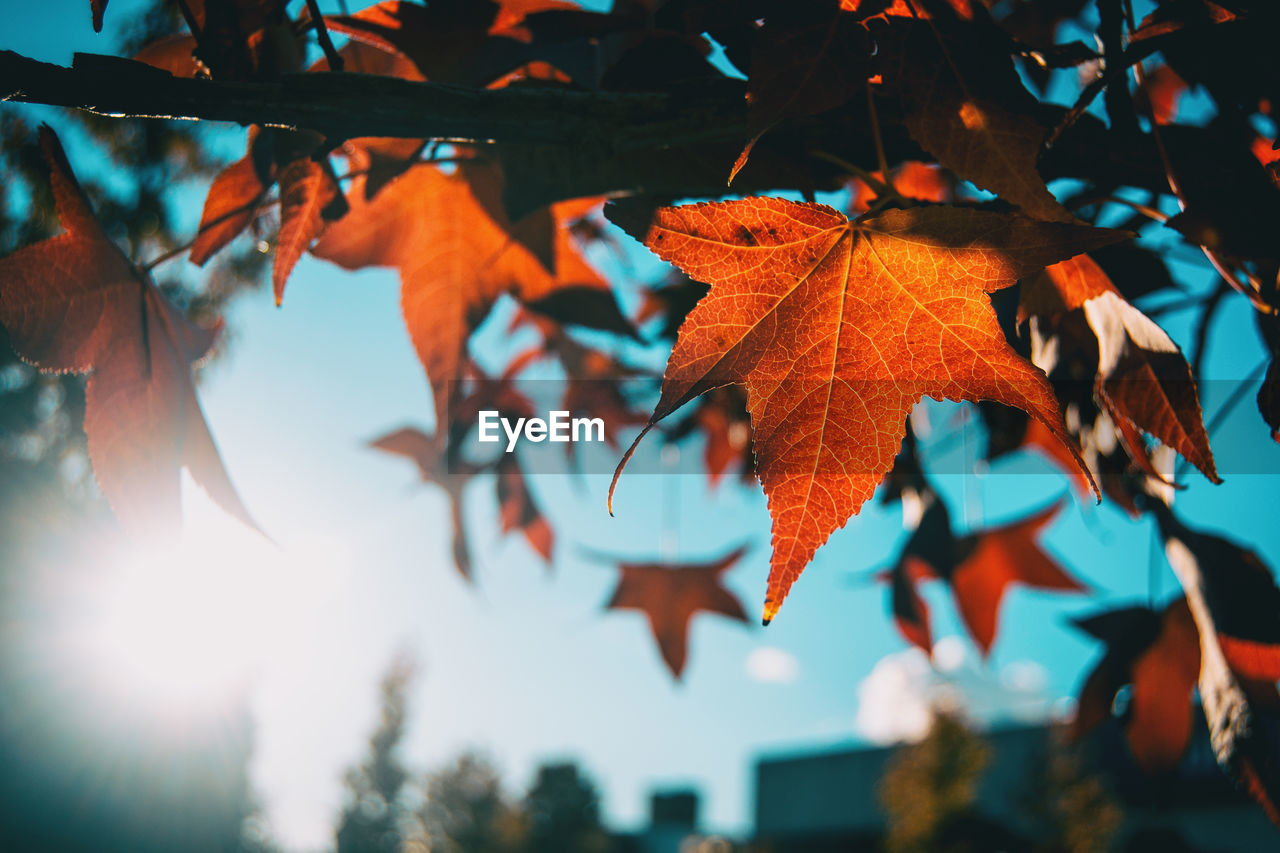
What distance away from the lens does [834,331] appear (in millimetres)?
398

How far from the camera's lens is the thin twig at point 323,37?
1.38ft

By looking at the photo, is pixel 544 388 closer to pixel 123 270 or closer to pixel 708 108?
pixel 123 270

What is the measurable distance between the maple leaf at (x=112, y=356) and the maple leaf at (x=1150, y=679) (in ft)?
2.67

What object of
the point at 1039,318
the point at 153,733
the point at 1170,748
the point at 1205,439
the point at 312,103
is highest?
the point at 312,103

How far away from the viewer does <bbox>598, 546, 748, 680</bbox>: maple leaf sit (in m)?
1.25

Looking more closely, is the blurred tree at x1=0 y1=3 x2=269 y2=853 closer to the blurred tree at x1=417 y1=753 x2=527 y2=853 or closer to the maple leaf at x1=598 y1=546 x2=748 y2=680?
the maple leaf at x1=598 y1=546 x2=748 y2=680

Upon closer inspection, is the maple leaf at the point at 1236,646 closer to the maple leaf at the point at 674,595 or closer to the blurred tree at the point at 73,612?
the maple leaf at the point at 674,595

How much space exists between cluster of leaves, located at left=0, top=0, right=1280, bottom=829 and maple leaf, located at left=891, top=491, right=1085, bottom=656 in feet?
0.72

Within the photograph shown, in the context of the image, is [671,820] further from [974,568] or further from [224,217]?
[224,217]

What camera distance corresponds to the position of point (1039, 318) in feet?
1.58

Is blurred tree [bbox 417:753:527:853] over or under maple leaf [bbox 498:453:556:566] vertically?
under

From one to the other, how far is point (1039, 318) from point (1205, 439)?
132 mm

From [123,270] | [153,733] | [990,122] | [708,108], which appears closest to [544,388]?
[123,270]

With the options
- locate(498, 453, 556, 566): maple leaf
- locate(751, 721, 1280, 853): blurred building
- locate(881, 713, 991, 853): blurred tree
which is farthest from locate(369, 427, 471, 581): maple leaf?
locate(881, 713, 991, 853): blurred tree
